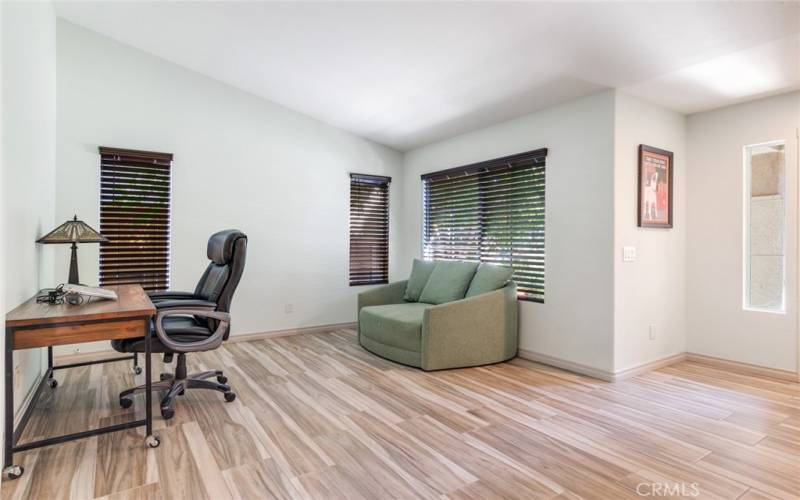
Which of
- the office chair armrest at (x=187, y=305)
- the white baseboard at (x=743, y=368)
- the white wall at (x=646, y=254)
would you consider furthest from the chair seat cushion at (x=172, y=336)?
the white baseboard at (x=743, y=368)

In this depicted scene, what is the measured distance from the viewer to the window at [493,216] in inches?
159

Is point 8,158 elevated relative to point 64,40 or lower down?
lower down

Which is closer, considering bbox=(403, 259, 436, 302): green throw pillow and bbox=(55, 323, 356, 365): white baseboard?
bbox=(55, 323, 356, 365): white baseboard

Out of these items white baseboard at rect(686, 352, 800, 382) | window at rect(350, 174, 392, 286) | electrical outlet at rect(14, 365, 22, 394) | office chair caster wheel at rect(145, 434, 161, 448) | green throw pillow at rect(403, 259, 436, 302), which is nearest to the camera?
office chair caster wheel at rect(145, 434, 161, 448)

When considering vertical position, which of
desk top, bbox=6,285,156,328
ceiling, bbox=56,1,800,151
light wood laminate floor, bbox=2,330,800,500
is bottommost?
light wood laminate floor, bbox=2,330,800,500

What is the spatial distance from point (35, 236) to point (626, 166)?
4.38 m

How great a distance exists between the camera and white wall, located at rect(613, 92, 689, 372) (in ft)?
11.3

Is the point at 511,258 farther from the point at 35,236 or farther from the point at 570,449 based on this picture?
the point at 35,236

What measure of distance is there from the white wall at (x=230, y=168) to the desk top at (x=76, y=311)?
5.86 feet

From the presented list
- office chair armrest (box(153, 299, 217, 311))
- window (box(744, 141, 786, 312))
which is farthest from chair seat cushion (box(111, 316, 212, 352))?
window (box(744, 141, 786, 312))

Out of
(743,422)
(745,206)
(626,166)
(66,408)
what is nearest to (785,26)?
(626,166)

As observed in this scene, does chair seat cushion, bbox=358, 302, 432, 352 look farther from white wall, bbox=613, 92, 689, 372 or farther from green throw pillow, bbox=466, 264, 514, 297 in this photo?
white wall, bbox=613, 92, 689, 372

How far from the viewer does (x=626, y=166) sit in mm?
3484

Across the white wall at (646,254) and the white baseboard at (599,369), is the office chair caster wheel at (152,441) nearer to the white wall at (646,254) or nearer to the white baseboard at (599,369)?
the white baseboard at (599,369)
